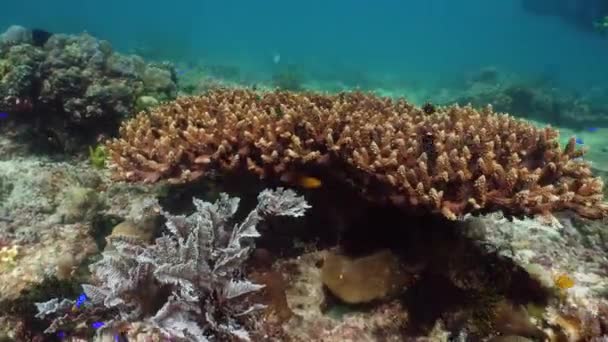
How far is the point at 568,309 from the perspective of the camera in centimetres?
376

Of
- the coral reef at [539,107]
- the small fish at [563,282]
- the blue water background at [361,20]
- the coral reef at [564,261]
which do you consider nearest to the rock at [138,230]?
the coral reef at [564,261]

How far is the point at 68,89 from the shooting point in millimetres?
7492

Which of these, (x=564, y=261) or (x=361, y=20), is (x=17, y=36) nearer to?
(x=564, y=261)

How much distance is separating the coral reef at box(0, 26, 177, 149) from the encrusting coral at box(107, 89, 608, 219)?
9.50ft

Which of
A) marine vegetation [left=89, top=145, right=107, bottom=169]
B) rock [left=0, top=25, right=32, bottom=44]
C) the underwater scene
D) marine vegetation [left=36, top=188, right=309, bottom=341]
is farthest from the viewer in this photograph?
rock [left=0, top=25, right=32, bottom=44]

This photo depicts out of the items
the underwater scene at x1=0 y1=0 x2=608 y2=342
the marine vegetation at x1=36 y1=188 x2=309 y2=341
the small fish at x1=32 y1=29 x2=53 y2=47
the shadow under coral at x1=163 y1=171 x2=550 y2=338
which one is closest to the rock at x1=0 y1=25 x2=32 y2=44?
the small fish at x1=32 y1=29 x2=53 y2=47

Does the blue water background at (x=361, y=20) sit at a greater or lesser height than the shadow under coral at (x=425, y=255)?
greater

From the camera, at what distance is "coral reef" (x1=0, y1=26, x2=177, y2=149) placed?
7445mm

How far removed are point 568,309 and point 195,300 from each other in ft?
10.5

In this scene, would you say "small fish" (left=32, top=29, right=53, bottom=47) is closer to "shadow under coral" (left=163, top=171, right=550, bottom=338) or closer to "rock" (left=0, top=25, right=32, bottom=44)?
"rock" (left=0, top=25, right=32, bottom=44)

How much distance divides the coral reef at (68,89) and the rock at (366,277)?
546cm

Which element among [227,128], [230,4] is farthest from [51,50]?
[230,4]

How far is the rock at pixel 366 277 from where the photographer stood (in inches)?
146

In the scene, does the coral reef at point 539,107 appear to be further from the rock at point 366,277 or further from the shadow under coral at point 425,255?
the rock at point 366,277
